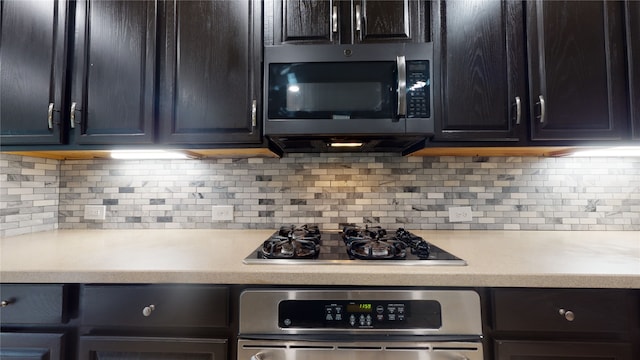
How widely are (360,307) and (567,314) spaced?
22.4 inches

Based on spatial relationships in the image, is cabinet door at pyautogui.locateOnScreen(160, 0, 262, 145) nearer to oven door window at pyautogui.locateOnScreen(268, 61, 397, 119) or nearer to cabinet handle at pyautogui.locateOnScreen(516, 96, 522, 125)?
oven door window at pyautogui.locateOnScreen(268, 61, 397, 119)

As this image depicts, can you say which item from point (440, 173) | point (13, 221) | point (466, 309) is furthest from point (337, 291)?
point (13, 221)

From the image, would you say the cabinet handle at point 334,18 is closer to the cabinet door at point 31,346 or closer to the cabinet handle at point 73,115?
the cabinet handle at point 73,115

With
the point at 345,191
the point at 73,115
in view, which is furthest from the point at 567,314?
the point at 73,115

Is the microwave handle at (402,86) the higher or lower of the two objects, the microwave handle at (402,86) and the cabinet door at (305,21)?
the lower

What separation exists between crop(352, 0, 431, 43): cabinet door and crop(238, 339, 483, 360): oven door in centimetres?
113

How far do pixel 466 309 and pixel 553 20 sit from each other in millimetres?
1238

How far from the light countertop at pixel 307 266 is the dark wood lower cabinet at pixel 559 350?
0.17m

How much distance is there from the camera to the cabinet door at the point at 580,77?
1.16 metres

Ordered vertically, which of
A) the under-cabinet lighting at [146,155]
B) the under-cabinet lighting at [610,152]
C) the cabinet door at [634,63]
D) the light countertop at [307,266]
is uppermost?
the cabinet door at [634,63]

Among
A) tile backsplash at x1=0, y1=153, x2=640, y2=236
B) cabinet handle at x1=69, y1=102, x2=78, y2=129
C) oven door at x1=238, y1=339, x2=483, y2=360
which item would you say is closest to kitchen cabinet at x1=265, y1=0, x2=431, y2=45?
tile backsplash at x1=0, y1=153, x2=640, y2=236

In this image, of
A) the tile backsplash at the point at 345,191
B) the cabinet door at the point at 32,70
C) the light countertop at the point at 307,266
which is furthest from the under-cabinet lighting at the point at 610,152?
the cabinet door at the point at 32,70

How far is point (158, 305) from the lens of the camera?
0.83m

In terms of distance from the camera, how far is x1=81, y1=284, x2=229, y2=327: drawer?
2.72 feet
